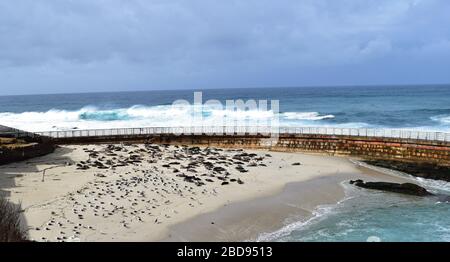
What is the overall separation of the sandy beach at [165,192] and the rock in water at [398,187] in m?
1.54

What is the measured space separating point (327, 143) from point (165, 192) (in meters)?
16.9

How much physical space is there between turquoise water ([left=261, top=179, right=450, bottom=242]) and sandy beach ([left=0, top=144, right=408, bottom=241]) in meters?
0.87

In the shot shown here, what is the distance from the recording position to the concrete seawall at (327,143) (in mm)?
27156

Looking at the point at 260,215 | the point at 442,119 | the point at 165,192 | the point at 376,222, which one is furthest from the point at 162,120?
the point at 376,222

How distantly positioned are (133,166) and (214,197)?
7.04m

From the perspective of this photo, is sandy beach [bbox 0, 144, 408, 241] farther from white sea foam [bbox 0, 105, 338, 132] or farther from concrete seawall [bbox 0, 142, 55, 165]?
white sea foam [bbox 0, 105, 338, 132]

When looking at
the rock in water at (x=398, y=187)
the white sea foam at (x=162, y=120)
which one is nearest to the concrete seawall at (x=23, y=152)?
the rock in water at (x=398, y=187)

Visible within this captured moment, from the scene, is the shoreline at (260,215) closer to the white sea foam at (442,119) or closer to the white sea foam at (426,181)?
the white sea foam at (426,181)

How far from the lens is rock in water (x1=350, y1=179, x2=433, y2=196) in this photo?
65.8ft

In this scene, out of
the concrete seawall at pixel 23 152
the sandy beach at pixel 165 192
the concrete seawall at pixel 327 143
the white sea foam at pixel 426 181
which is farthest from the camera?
the concrete seawall at pixel 327 143

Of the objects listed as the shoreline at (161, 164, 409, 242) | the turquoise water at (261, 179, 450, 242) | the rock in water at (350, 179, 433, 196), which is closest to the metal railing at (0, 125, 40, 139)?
the shoreline at (161, 164, 409, 242)

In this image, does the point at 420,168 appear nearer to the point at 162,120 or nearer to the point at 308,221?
the point at 308,221

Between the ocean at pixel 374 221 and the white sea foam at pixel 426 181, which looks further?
the white sea foam at pixel 426 181
